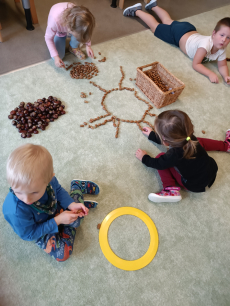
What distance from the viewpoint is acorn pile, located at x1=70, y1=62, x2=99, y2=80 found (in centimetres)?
164

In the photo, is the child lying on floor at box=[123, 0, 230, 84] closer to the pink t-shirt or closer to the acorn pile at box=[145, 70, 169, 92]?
the acorn pile at box=[145, 70, 169, 92]

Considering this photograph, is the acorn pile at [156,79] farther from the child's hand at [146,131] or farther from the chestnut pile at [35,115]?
the chestnut pile at [35,115]

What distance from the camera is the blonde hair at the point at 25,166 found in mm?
613

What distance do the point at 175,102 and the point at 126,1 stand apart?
5.32 feet

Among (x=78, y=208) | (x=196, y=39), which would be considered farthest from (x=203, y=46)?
(x=78, y=208)

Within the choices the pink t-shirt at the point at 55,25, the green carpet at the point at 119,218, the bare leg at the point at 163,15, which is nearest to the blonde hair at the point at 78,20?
the pink t-shirt at the point at 55,25

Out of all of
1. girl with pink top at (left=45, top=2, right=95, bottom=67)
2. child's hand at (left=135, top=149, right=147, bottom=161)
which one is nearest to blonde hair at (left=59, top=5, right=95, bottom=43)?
girl with pink top at (left=45, top=2, right=95, bottom=67)

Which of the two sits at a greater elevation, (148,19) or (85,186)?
(148,19)

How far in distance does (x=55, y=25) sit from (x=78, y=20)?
0.29 meters

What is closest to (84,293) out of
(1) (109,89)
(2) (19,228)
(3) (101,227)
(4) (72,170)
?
(3) (101,227)

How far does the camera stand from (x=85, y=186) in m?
1.12

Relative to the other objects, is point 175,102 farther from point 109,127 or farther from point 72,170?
point 72,170

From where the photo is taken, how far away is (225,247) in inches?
43.2

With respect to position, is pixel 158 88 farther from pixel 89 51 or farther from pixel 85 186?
pixel 85 186
